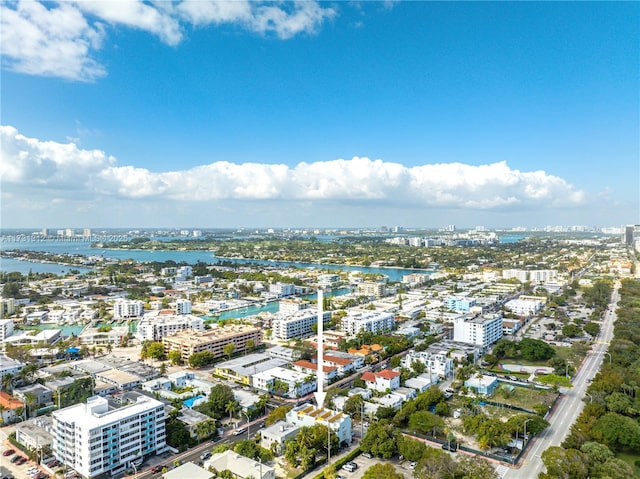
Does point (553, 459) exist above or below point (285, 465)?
above

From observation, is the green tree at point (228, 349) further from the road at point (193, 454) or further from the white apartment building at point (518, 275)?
the white apartment building at point (518, 275)

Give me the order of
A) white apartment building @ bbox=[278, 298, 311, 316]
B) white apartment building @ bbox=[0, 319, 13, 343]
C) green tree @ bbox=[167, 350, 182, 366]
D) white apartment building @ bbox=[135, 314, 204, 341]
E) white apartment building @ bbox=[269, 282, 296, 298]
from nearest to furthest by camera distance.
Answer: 1. green tree @ bbox=[167, 350, 182, 366]
2. white apartment building @ bbox=[0, 319, 13, 343]
3. white apartment building @ bbox=[135, 314, 204, 341]
4. white apartment building @ bbox=[278, 298, 311, 316]
5. white apartment building @ bbox=[269, 282, 296, 298]

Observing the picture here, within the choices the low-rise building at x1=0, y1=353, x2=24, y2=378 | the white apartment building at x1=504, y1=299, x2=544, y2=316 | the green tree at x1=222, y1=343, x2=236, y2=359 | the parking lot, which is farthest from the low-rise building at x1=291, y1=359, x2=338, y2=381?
the white apartment building at x1=504, y1=299, x2=544, y2=316

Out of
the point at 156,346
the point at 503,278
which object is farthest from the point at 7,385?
the point at 503,278

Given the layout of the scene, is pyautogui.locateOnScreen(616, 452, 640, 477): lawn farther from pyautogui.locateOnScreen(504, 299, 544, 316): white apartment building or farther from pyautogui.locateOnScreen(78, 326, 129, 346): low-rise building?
pyautogui.locateOnScreen(78, 326, 129, 346): low-rise building

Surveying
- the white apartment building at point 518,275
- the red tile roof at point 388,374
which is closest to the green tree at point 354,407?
the red tile roof at point 388,374

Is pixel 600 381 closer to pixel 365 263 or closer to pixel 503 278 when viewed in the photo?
pixel 503 278

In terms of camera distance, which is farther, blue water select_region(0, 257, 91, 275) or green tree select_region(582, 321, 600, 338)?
blue water select_region(0, 257, 91, 275)

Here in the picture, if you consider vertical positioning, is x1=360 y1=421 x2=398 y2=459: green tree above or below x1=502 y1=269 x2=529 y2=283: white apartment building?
above
